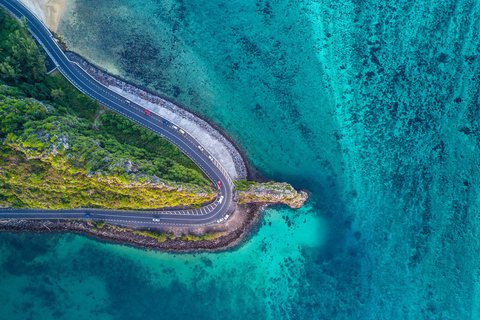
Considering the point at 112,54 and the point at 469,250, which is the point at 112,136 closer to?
the point at 112,54

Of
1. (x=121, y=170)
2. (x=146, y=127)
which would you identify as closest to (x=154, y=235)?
Result: (x=121, y=170)

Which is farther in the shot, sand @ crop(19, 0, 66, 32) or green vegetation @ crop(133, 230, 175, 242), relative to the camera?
sand @ crop(19, 0, 66, 32)

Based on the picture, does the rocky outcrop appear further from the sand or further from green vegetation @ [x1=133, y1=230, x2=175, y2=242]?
the sand

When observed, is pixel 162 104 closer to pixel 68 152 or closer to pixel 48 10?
pixel 68 152

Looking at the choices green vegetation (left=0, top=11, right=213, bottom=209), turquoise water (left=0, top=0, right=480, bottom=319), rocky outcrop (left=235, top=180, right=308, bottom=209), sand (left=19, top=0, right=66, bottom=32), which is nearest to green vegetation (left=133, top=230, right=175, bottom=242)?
turquoise water (left=0, top=0, right=480, bottom=319)

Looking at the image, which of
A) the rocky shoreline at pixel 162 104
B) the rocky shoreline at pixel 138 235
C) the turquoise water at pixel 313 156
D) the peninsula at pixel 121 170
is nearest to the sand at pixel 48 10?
the peninsula at pixel 121 170

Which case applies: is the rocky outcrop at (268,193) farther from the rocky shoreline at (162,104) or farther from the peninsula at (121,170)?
the rocky shoreline at (162,104)

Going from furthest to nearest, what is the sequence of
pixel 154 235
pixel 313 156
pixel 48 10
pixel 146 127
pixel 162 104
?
1. pixel 48 10
2. pixel 313 156
3. pixel 162 104
4. pixel 146 127
5. pixel 154 235
